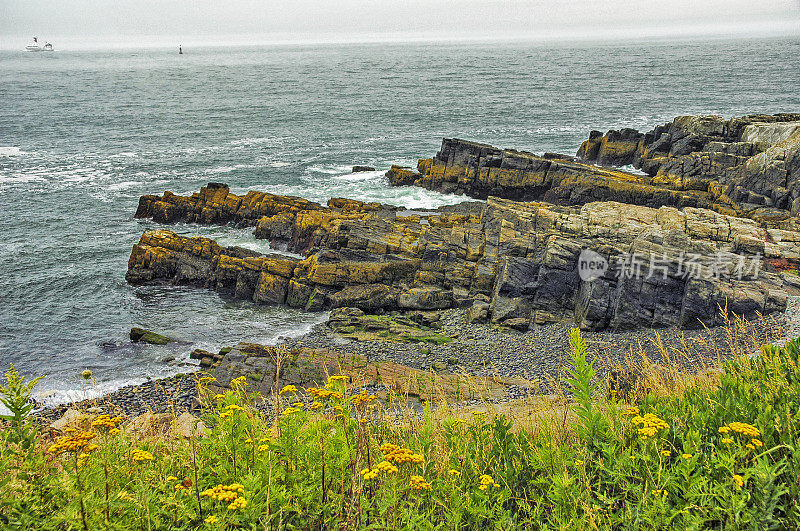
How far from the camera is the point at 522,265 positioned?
75.7 feet

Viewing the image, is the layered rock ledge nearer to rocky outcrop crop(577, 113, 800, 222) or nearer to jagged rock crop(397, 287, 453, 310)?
rocky outcrop crop(577, 113, 800, 222)

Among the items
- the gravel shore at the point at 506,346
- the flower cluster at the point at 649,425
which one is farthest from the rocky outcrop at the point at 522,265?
the flower cluster at the point at 649,425

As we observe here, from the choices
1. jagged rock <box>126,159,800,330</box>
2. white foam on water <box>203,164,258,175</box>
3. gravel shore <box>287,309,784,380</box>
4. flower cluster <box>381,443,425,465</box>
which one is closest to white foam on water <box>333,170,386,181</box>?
white foam on water <box>203,164,258,175</box>

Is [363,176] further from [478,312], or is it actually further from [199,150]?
[478,312]

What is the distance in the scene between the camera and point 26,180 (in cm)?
4788

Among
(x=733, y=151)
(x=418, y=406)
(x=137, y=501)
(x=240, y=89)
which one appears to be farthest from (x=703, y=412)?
(x=240, y=89)

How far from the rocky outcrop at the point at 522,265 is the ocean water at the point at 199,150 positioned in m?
1.94

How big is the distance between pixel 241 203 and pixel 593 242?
2430 centimetres

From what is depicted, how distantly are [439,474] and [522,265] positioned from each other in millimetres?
19248

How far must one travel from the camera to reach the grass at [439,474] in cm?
362

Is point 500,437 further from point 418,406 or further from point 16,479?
point 418,406

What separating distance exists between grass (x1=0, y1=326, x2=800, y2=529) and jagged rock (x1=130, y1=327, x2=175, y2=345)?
19.2m

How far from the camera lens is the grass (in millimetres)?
3617

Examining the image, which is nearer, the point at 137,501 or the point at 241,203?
the point at 137,501
